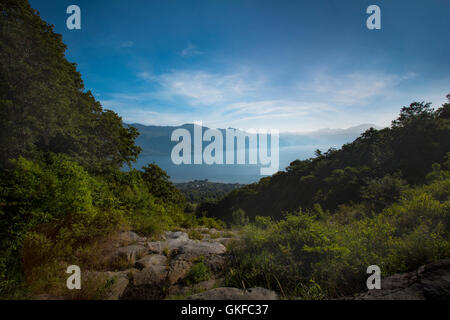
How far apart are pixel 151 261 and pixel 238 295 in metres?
2.58

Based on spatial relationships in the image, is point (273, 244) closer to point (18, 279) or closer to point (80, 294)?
point (80, 294)

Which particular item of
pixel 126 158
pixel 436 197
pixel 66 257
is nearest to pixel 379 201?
pixel 436 197

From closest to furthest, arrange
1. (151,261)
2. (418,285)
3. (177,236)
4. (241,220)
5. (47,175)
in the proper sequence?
Result: (418,285) < (47,175) < (151,261) < (177,236) < (241,220)

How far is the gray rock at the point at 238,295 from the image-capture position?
2570 millimetres

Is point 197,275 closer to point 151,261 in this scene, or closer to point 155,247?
point 151,261

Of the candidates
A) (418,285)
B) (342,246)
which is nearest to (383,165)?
(342,246)

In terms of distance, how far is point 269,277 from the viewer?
117 inches

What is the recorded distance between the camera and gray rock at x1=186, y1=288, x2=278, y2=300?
101 inches

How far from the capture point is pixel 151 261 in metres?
4.02

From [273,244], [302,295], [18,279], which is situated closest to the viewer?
[302,295]

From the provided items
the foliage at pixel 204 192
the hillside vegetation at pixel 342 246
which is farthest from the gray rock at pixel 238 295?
the foliage at pixel 204 192

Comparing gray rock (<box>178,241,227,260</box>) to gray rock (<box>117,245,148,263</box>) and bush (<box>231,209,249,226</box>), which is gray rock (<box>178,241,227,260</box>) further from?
bush (<box>231,209,249,226</box>)

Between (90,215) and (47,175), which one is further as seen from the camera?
(90,215)
